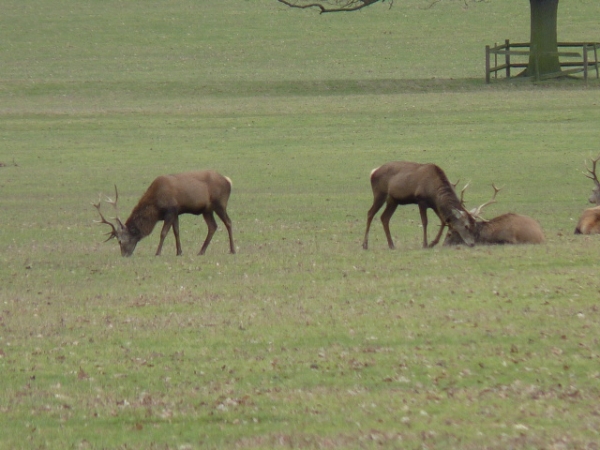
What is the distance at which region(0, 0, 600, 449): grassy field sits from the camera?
780cm

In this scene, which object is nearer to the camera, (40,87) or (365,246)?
(365,246)

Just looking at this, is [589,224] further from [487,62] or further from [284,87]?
[284,87]

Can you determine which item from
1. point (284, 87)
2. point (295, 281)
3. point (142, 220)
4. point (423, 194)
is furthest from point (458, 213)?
point (284, 87)

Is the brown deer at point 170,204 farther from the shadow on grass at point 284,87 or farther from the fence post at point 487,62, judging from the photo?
the fence post at point 487,62

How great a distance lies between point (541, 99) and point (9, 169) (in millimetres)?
17374

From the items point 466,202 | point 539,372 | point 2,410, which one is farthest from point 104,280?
point 466,202

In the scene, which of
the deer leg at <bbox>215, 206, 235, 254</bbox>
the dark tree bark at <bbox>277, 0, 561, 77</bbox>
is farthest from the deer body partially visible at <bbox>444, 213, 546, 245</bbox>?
the dark tree bark at <bbox>277, 0, 561, 77</bbox>

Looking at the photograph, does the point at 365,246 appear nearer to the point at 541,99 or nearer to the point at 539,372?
the point at 539,372

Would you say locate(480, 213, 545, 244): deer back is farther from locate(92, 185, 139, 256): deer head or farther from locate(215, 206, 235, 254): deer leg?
locate(92, 185, 139, 256): deer head

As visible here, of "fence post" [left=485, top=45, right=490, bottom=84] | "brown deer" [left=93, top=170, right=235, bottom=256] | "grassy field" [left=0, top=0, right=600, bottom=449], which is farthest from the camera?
"fence post" [left=485, top=45, right=490, bottom=84]

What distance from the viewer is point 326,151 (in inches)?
1148

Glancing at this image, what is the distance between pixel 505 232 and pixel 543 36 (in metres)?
25.0

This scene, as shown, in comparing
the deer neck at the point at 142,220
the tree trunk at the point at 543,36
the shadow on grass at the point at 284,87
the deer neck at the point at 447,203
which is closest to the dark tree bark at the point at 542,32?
the tree trunk at the point at 543,36

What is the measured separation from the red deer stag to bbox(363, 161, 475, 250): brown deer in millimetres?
166
